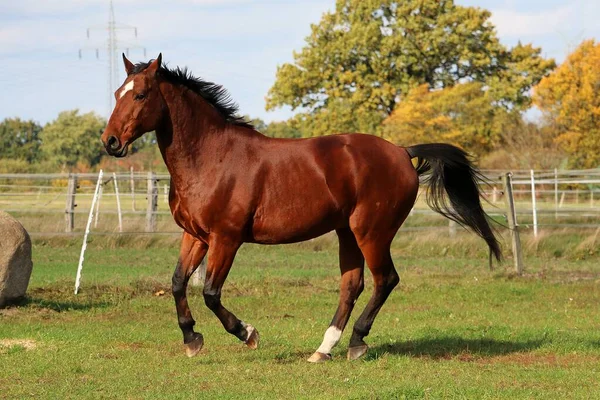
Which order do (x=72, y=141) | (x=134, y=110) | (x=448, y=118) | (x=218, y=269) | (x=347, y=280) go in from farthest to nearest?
(x=72, y=141)
(x=448, y=118)
(x=347, y=280)
(x=218, y=269)
(x=134, y=110)

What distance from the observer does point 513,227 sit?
1605 centimetres

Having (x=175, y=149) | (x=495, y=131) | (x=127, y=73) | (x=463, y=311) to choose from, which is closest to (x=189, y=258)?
(x=175, y=149)

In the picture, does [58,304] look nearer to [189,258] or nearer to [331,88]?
[189,258]

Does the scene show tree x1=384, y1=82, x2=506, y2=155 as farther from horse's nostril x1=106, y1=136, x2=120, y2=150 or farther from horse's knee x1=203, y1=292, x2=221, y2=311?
horse's nostril x1=106, y1=136, x2=120, y2=150

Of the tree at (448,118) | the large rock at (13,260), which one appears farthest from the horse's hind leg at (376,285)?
the tree at (448,118)

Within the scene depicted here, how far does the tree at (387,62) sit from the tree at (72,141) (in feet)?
88.1

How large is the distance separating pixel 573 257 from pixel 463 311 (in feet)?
26.0

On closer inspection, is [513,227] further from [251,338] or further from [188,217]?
[188,217]

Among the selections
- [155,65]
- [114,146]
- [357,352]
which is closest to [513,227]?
[357,352]

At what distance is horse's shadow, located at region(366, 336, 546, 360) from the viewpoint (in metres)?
9.07

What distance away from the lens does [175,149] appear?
28.0ft

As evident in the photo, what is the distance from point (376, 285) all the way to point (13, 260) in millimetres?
4689

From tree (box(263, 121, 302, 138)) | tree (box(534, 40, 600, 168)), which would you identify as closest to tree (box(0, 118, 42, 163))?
tree (box(263, 121, 302, 138))

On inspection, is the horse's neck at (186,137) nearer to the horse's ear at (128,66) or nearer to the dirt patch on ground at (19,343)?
the horse's ear at (128,66)
